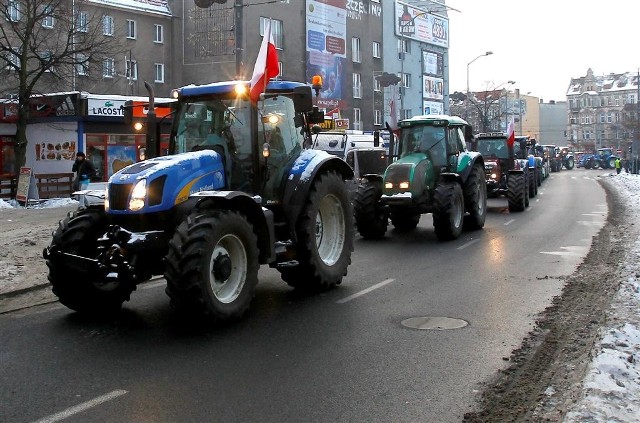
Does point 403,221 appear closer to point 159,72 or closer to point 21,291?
point 21,291

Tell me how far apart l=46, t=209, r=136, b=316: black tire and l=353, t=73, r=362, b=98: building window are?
4608 cm

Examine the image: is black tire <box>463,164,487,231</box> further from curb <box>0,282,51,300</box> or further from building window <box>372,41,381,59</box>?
building window <box>372,41,381,59</box>

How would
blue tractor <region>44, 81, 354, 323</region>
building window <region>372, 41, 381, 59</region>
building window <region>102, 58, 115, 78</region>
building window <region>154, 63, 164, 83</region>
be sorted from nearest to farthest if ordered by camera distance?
blue tractor <region>44, 81, 354, 323</region> < building window <region>102, 58, 115, 78</region> < building window <region>154, 63, 164, 83</region> < building window <region>372, 41, 381, 59</region>

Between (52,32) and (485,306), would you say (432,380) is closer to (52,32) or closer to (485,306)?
(485,306)

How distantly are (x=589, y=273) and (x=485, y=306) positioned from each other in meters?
2.97

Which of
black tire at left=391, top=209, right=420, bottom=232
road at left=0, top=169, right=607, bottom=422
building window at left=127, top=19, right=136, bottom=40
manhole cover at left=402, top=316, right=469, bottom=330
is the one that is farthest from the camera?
building window at left=127, top=19, right=136, bottom=40

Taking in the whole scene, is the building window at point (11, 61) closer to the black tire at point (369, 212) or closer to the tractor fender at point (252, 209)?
the black tire at point (369, 212)

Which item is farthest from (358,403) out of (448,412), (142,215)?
(142,215)

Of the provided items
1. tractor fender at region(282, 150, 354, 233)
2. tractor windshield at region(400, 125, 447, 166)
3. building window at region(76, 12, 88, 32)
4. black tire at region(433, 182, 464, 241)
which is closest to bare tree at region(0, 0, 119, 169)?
building window at region(76, 12, 88, 32)

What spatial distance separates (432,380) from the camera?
18.8 ft

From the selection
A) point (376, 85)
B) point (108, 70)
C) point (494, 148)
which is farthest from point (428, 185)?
point (376, 85)

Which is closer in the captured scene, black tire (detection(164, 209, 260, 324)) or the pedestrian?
black tire (detection(164, 209, 260, 324))

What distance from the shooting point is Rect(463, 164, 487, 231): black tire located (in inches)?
616

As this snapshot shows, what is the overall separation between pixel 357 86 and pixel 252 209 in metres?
46.6
